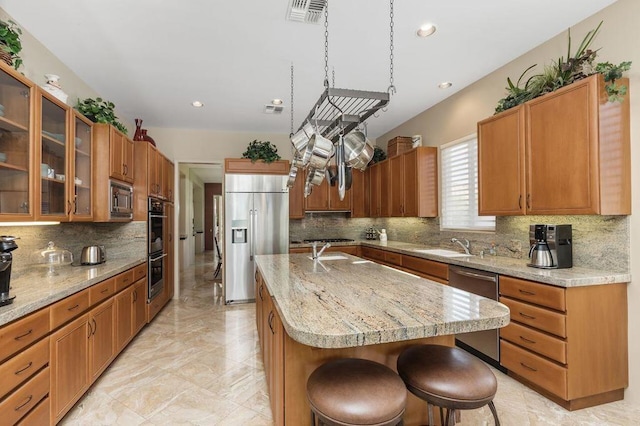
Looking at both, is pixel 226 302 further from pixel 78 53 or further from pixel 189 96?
pixel 78 53

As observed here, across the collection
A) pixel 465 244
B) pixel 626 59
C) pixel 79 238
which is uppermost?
pixel 626 59

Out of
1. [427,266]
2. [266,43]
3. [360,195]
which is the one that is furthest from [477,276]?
[360,195]

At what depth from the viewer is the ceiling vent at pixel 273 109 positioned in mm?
4207

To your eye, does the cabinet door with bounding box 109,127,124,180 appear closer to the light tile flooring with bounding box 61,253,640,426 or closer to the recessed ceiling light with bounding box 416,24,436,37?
the light tile flooring with bounding box 61,253,640,426

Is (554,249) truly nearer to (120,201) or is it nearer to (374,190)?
(374,190)

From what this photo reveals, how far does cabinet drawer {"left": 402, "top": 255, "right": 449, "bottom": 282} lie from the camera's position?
3176mm

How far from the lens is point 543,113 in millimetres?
2443

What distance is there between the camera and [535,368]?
89.0 inches

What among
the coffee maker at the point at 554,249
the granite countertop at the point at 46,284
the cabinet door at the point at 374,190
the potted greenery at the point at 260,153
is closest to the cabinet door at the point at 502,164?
the coffee maker at the point at 554,249

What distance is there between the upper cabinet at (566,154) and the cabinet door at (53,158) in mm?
3571

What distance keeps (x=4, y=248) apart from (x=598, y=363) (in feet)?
12.0

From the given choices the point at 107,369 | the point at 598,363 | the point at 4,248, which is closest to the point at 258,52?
the point at 4,248

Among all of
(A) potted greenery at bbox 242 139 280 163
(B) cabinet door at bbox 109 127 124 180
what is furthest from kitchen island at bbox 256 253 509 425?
(A) potted greenery at bbox 242 139 280 163

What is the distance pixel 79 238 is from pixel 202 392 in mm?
2119
